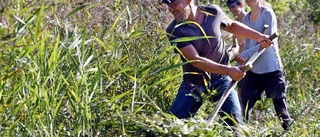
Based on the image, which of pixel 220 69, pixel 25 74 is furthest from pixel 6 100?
pixel 220 69

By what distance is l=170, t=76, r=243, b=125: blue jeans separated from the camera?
5.98 metres

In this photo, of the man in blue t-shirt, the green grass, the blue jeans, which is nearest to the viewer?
the green grass

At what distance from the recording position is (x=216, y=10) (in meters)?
6.11

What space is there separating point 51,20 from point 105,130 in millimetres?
938

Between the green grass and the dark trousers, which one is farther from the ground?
the green grass

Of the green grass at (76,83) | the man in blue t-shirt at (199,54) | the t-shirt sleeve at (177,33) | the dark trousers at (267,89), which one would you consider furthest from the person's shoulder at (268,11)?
the t-shirt sleeve at (177,33)

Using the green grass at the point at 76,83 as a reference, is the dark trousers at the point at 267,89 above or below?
below

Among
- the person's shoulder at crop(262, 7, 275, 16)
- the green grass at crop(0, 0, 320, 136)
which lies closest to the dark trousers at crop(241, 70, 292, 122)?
the person's shoulder at crop(262, 7, 275, 16)

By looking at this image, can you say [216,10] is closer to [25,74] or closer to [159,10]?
[159,10]

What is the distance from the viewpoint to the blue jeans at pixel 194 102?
598 cm

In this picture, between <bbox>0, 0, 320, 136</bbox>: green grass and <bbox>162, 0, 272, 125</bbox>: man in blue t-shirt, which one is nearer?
<bbox>0, 0, 320, 136</bbox>: green grass

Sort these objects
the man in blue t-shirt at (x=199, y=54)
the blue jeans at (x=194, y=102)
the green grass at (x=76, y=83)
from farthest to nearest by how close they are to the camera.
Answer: the blue jeans at (x=194, y=102) → the man in blue t-shirt at (x=199, y=54) → the green grass at (x=76, y=83)

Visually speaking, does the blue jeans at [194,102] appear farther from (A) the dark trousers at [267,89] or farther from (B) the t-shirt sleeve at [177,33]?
(A) the dark trousers at [267,89]

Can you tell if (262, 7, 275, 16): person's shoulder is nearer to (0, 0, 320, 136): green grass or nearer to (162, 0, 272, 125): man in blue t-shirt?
(162, 0, 272, 125): man in blue t-shirt
